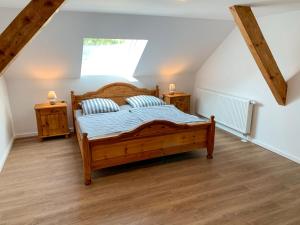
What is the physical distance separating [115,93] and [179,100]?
52.5 inches

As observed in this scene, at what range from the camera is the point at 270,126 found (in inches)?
134

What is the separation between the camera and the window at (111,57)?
13.9 ft

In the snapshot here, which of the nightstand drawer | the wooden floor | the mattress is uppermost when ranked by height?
the nightstand drawer

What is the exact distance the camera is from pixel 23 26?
1.77 metres

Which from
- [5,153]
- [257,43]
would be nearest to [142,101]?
[257,43]

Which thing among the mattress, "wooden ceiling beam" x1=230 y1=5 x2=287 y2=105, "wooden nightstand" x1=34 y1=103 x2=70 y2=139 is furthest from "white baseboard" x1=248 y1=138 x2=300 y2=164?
"wooden nightstand" x1=34 y1=103 x2=70 y2=139

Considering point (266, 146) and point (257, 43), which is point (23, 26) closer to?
point (257, 43)

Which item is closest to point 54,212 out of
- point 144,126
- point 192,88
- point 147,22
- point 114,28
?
point 144,126

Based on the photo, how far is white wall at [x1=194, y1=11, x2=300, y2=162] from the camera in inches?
119

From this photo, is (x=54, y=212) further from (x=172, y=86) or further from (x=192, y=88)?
(x=192, y=88)

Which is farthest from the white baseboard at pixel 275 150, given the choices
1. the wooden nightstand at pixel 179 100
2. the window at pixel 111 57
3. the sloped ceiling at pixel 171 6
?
the window at pixel 111 57

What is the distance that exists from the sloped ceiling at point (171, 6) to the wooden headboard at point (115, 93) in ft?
5.17

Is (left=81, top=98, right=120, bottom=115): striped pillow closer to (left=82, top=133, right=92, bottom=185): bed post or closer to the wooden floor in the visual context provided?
the wooden floor

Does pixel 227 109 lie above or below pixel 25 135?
above
